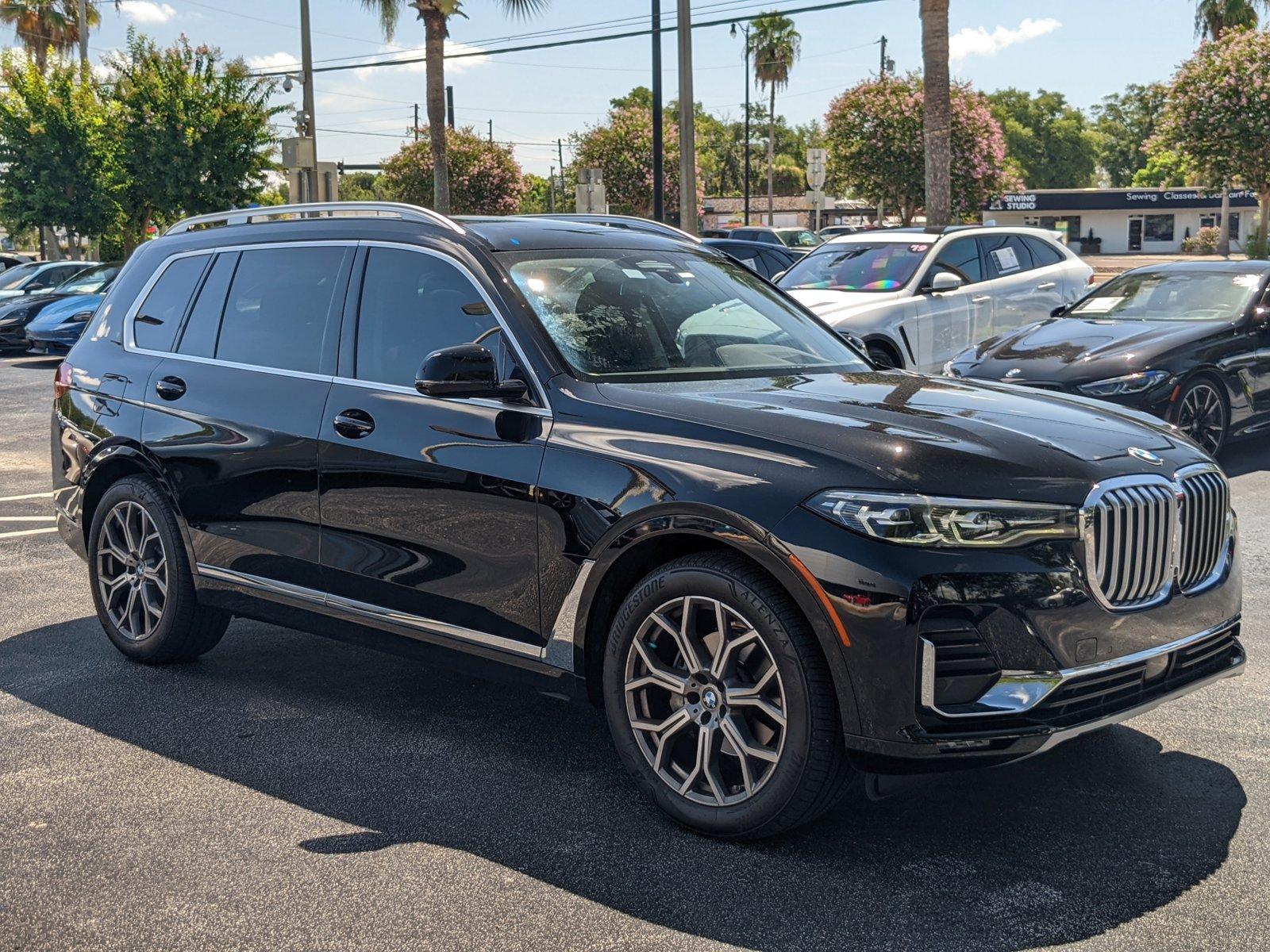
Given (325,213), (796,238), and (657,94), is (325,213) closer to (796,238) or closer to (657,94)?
(657,94)

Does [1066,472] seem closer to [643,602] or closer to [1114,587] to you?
[1114,587]

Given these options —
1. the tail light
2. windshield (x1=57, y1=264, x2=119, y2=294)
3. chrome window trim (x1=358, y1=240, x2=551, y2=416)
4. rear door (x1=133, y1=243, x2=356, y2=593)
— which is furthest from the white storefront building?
chrome window trim (x1=358, y1=240, x2=551, y2=416)

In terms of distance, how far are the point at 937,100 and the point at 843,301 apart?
9180mm

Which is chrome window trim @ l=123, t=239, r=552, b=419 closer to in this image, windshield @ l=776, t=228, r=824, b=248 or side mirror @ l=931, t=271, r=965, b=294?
side mirror @ l=931, t=271, r=965, b=294

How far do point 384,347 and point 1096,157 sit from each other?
120 m

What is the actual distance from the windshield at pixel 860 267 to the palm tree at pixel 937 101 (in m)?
7.23

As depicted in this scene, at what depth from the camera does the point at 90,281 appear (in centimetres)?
2498

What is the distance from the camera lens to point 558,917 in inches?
140

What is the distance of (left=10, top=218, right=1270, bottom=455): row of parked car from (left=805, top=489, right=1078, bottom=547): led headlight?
5141 millimetres

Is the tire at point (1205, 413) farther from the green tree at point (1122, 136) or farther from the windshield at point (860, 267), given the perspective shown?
the green tree at point (1122, 136)

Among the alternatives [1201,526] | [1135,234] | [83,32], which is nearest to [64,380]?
[1201,526]

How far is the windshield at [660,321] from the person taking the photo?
15.3 ft

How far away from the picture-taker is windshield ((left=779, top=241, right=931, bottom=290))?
13.2m

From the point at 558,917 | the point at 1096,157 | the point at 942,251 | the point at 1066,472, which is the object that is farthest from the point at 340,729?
the point at 1096,157
